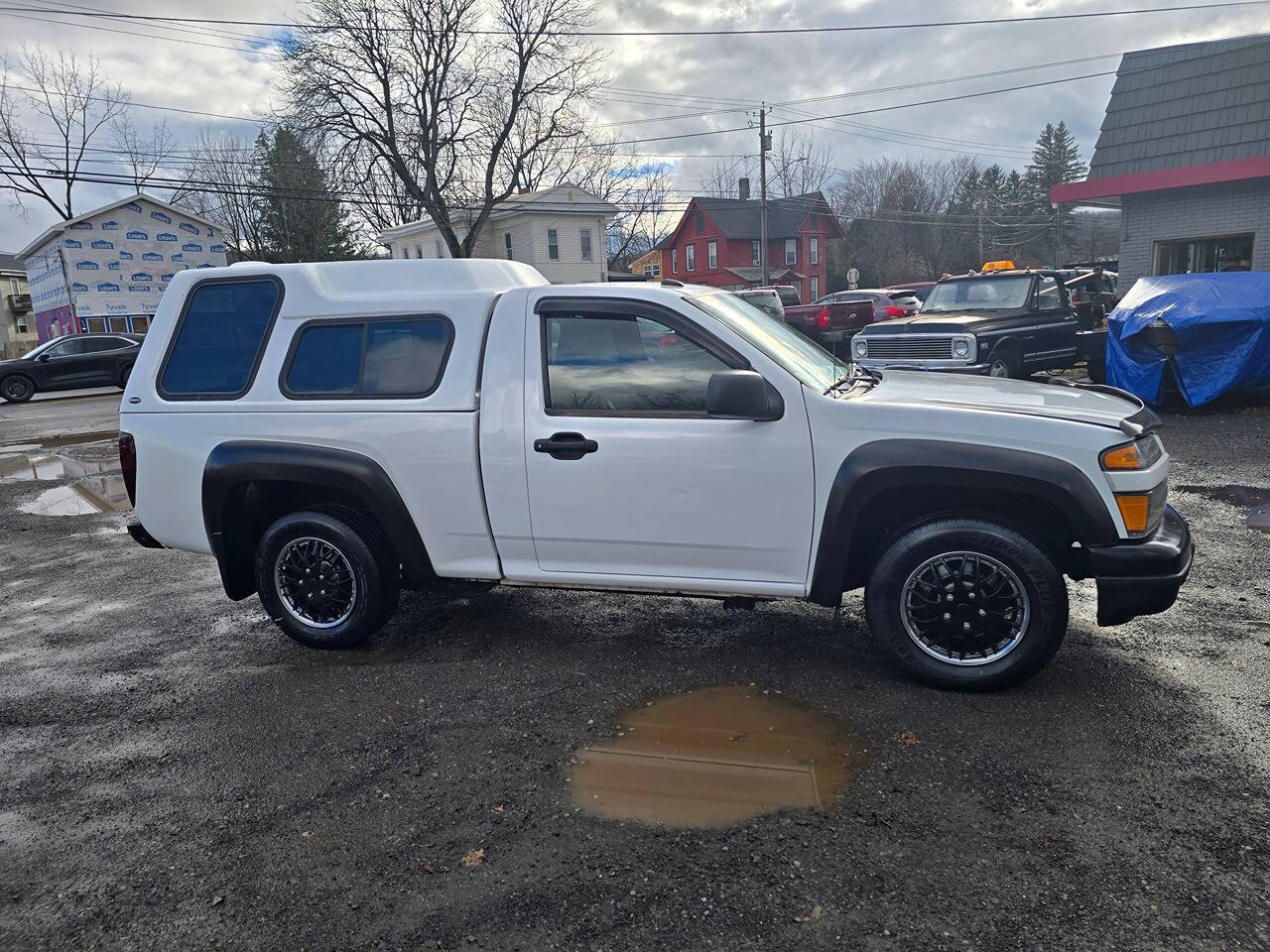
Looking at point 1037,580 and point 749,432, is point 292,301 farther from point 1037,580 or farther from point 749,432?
point 1037,580

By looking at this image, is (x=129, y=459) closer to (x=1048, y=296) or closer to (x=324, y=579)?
(x=324, y=579)

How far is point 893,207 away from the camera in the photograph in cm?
7288

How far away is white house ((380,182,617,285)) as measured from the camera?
43312 mm

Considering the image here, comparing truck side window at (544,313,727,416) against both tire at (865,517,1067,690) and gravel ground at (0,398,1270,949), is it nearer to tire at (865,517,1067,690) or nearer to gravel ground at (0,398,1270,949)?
tire at (865,517,1067,690)

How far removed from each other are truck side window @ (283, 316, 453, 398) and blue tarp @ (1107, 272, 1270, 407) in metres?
9.48

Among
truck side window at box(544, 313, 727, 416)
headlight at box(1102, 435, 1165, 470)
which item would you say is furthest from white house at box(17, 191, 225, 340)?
headlight at box(1102, 435, 1165, 470)

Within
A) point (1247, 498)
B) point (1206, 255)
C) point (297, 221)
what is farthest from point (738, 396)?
point (297, 221)

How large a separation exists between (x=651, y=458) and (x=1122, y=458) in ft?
6.58

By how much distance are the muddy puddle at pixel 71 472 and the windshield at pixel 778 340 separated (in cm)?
661

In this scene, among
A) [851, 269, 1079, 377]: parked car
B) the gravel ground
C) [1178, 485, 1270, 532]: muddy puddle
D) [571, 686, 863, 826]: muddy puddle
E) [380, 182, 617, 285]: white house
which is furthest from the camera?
[380, 182, 617, 285]: white house

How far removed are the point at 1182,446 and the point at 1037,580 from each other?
279 inches

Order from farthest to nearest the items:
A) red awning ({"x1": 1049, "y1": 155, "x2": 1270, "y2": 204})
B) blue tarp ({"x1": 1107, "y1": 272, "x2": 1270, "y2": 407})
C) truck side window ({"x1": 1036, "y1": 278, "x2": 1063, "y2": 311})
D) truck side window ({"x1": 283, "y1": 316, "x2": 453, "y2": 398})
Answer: red awning ({"x1": 1049, "y1": 155, "x2": 1270, "y2": 204}), truck side window ({"x1": 1036, "y1": 278, "x2": 1063, "y2": 311}), blue tarp ({"x1": 1107, "y1": 272, "x2": 1270, "y2": 407}), truck side window ({"x1": 283, "y1": 316, "x2": 453, "y2": 398})

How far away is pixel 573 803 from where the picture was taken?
10.7ft

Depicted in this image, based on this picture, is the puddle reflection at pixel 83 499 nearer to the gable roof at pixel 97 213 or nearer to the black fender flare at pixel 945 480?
the black fender flare at pixel 945 480
